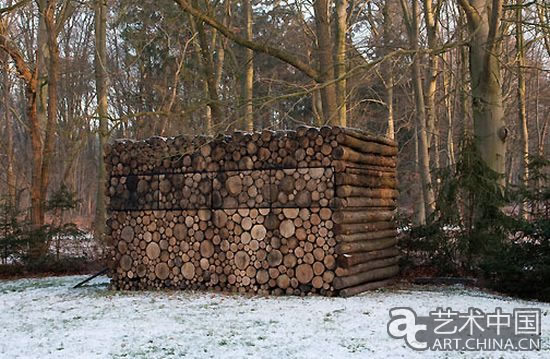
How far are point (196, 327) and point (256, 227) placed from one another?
2.93 metres

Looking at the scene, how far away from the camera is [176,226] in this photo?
33.3 feet

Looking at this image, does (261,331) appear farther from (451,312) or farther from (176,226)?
(176,226)

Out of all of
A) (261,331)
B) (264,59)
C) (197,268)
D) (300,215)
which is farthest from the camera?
(264,59)

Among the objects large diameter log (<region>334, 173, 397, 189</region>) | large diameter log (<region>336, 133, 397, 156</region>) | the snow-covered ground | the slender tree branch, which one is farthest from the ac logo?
the slender tree branch

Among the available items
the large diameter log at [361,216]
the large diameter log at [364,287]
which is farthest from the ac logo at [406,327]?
the large diameter log at [361,216]

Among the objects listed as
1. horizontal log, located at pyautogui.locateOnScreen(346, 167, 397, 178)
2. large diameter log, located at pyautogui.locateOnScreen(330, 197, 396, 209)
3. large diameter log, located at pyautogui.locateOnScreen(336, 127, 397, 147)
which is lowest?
large diameter log, located at pyautogui.locateOnScreen(330, 197, 396, 209)

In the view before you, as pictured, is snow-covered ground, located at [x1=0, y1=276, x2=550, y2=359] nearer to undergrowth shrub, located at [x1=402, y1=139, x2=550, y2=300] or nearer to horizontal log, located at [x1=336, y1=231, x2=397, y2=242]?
undergrowth shrub, located at [x1=402, y1=139, x2=550, y2=300]

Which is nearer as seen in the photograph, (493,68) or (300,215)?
(300,215)

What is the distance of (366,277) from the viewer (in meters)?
9.71

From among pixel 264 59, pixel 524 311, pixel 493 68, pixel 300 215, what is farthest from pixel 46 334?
pixel 264 59

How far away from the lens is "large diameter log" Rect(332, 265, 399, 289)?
9055 mm

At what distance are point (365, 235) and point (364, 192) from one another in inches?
27.1

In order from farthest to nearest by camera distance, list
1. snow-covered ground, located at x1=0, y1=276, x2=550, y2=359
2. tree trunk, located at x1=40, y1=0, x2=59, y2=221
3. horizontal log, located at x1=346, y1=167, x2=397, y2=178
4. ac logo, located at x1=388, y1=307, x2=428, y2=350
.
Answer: tree trunk, located at x1=40, y1=0, x2=59, y2=221
horizontal log, located at x1=346, y1=167, x2=397, y2=178
ac logo, located at x1=388, y1=307, x2=428, y2=350
snow-covered ground, located at x1=0, y1=276, x2=550, y2=359

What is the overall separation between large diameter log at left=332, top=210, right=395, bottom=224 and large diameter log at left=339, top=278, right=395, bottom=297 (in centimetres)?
101
